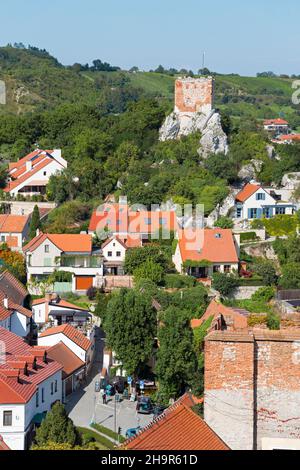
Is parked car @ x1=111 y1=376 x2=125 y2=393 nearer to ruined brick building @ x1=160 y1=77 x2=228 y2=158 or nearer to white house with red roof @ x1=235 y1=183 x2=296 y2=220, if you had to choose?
white house with red roof @ x1=235 y1=183 x2=296 y2=220

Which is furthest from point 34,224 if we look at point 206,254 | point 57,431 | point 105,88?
point 105,88

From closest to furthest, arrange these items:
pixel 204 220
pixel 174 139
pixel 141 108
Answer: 1. pixel 204 220
2. pixel 174 139
3. pixel 141 108

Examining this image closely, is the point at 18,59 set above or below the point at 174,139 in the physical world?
above

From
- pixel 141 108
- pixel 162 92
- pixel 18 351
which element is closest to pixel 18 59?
pixel 162 92

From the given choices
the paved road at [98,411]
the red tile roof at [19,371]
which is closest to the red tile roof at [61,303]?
the paved road at [98,411]

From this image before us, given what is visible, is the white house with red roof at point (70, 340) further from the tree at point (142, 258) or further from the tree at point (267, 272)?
the tree at point (267, 272)

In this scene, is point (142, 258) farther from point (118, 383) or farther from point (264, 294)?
point (118, 383)

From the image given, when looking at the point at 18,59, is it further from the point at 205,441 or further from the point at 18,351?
the point at 205,441
